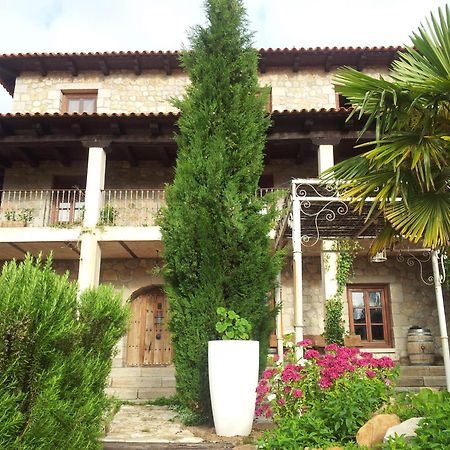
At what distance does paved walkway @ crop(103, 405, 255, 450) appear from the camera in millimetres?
4129

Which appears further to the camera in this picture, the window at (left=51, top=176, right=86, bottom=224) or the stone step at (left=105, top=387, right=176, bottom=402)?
the window at (left=51, top=176, right=86, bottom=224)

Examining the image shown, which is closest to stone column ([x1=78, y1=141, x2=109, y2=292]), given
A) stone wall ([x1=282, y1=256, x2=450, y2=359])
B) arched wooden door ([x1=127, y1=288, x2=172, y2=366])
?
arched wooden door ([x1=127, y1=288, x2=172, y2=366])

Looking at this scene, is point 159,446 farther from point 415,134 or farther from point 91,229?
point 91,229

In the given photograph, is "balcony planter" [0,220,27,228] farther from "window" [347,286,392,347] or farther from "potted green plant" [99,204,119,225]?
"window" [347,286,392,347]

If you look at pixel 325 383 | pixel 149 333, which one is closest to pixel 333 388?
pixel 325 383

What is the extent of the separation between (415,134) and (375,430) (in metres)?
2.71

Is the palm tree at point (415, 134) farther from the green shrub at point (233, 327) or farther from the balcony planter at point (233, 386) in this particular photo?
the balcony planter at point (233, 386)

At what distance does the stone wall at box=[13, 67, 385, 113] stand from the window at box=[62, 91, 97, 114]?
0.15 metres

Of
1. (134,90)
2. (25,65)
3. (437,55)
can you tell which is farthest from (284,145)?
(25,65)

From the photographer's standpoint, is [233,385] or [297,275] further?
[297,275]

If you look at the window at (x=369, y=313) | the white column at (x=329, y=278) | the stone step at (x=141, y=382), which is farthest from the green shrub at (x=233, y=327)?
the window at (x=369, y=313)

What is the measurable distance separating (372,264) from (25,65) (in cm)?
1005

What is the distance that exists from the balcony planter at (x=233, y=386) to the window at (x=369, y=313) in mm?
6540

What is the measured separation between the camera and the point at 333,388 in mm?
4055
